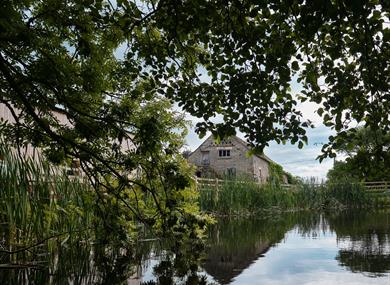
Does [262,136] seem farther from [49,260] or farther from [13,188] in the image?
[49,260]

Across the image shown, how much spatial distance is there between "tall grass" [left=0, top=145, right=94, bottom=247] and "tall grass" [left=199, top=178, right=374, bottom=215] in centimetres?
878

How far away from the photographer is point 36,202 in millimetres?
5438

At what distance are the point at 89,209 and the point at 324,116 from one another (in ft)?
15.8

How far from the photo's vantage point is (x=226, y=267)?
250 inches

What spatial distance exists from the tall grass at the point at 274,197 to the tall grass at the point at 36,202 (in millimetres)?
8782

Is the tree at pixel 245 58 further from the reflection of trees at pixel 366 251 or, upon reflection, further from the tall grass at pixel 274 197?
the tall grass at pixel 274 197

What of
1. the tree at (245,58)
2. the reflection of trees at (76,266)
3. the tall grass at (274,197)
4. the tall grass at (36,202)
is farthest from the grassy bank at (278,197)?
the tree at (245,58)

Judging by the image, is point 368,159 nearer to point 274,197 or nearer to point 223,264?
point 223,264

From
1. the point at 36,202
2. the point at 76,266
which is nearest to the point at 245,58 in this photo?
the point at 36,202

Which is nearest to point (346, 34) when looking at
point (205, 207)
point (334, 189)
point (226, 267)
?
point (226, 267)

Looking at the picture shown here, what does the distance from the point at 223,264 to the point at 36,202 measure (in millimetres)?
2882

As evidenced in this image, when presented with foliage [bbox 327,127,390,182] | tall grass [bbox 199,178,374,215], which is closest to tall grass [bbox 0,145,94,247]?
foliage [bbox 327,127,390,182]

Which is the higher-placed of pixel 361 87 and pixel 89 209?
pixel 361 87

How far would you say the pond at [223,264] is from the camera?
5.46 metres
